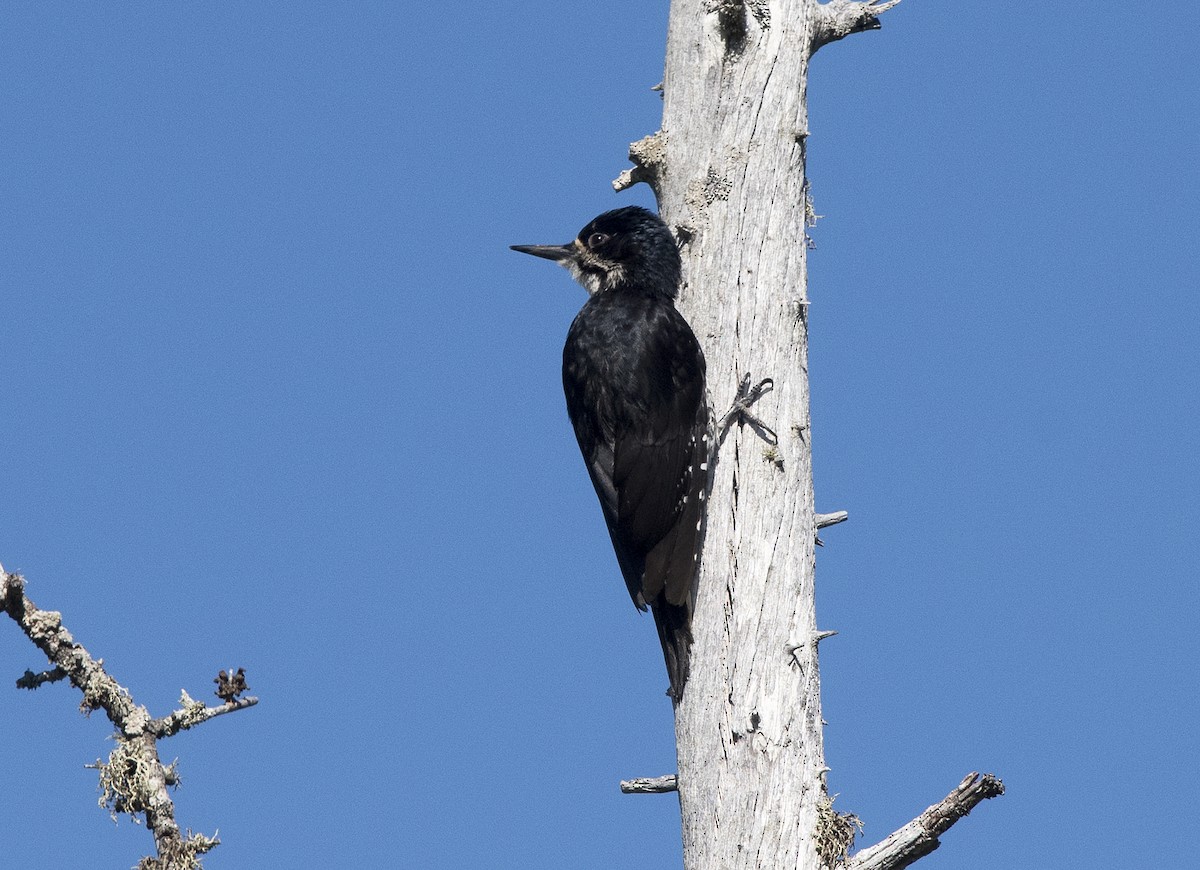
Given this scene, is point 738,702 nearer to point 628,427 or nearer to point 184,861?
point 628,427

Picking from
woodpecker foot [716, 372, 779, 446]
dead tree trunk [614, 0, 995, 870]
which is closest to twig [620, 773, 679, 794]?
dead tree trunk [614, 0, 995, 870]

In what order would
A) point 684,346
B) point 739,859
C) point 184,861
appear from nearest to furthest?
point 184,861
point 739,859
point 684,346

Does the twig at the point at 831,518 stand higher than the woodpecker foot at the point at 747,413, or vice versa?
the woodpecker foot at the point at 747,413

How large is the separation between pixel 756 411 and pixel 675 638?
31.9 inches

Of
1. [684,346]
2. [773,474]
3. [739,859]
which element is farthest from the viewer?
[684,346]

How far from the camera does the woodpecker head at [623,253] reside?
18.1 feet

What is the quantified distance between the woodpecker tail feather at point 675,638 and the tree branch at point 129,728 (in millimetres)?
1611

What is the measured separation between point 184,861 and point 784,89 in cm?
333

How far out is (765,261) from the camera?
5.17 meters

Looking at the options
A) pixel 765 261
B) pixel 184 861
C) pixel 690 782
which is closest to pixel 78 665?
pixel 184 861

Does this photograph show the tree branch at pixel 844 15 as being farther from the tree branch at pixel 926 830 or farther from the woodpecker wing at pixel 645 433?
the tree branch at pixel 926 830

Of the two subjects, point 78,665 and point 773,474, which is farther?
point 773,474

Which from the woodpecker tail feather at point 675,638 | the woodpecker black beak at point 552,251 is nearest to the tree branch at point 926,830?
the woodpecker tail feather at point 675,638

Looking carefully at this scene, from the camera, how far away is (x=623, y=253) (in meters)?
5.71
